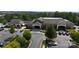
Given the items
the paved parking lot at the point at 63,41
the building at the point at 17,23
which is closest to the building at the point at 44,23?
the building at the point at 17,23

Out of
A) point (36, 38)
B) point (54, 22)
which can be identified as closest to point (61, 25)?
point (54, 22)

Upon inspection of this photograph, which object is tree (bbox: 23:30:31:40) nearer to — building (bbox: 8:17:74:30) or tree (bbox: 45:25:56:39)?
building (bbox: 8:17:74:30)

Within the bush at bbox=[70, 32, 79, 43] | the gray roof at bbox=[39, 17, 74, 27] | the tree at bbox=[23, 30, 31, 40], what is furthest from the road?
the bush at bbox=[70, 32, 79, 43]

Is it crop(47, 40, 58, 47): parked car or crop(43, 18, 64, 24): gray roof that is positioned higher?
crop(43, 18, 64, 24): gray roof

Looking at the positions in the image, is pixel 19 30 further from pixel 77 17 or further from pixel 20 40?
pixel 77 17

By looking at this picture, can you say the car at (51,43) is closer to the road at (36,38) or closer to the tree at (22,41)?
the road at (36,38)

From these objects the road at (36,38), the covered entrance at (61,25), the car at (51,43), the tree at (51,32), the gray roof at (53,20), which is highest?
the gray roof at (53,20)

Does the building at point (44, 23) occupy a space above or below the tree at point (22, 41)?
above

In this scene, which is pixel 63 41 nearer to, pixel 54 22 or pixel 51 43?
pixel 51 43

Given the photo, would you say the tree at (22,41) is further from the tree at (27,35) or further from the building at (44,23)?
the building at (44,23)
